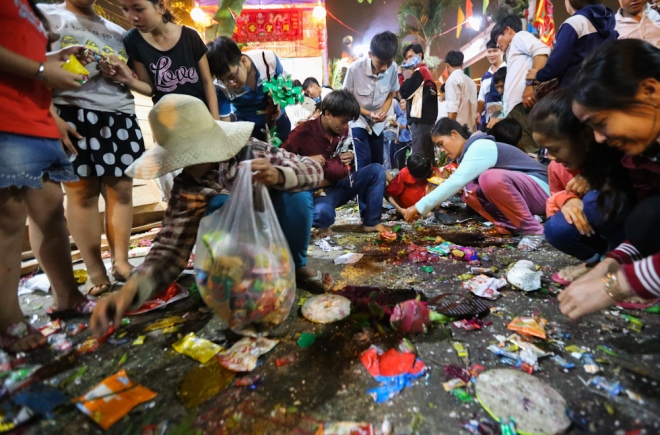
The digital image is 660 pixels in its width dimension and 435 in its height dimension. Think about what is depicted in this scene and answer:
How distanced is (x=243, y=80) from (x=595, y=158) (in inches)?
89.2

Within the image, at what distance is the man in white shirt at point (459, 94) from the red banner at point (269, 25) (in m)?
6.18

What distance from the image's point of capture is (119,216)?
1.94 meters

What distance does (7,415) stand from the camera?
0.95 m

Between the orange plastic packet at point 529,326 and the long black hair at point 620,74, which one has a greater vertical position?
the long black hair at point 620,74

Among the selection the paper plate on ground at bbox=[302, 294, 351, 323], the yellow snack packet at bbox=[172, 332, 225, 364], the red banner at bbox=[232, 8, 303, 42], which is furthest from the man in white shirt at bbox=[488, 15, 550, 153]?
the red banner at bbox=[232, 8, 303, 42]

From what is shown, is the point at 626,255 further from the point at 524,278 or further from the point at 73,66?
the point at 73,66

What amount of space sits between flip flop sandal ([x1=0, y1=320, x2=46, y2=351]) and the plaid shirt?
663 millimetres

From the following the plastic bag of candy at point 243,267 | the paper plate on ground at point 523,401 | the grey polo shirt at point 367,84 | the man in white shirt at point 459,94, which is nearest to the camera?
the paper plate on ground at point 523,401

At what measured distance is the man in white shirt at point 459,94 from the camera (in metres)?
4.79

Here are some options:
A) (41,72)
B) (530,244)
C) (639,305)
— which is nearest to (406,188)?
(530,244)

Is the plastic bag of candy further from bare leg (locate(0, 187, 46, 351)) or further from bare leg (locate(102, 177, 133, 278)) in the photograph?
bare leg (locate(102, 177, 133, 278))

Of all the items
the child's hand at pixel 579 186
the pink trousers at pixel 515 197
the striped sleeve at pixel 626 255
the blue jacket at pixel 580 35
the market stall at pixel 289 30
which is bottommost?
the pink trousers at pixel 515 197

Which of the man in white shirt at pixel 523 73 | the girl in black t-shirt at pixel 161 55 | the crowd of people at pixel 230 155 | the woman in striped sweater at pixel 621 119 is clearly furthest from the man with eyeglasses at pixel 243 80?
the man in white shirt at pixel 523 73

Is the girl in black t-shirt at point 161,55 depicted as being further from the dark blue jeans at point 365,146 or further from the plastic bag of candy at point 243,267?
the dark blue jeans at point 365,146
